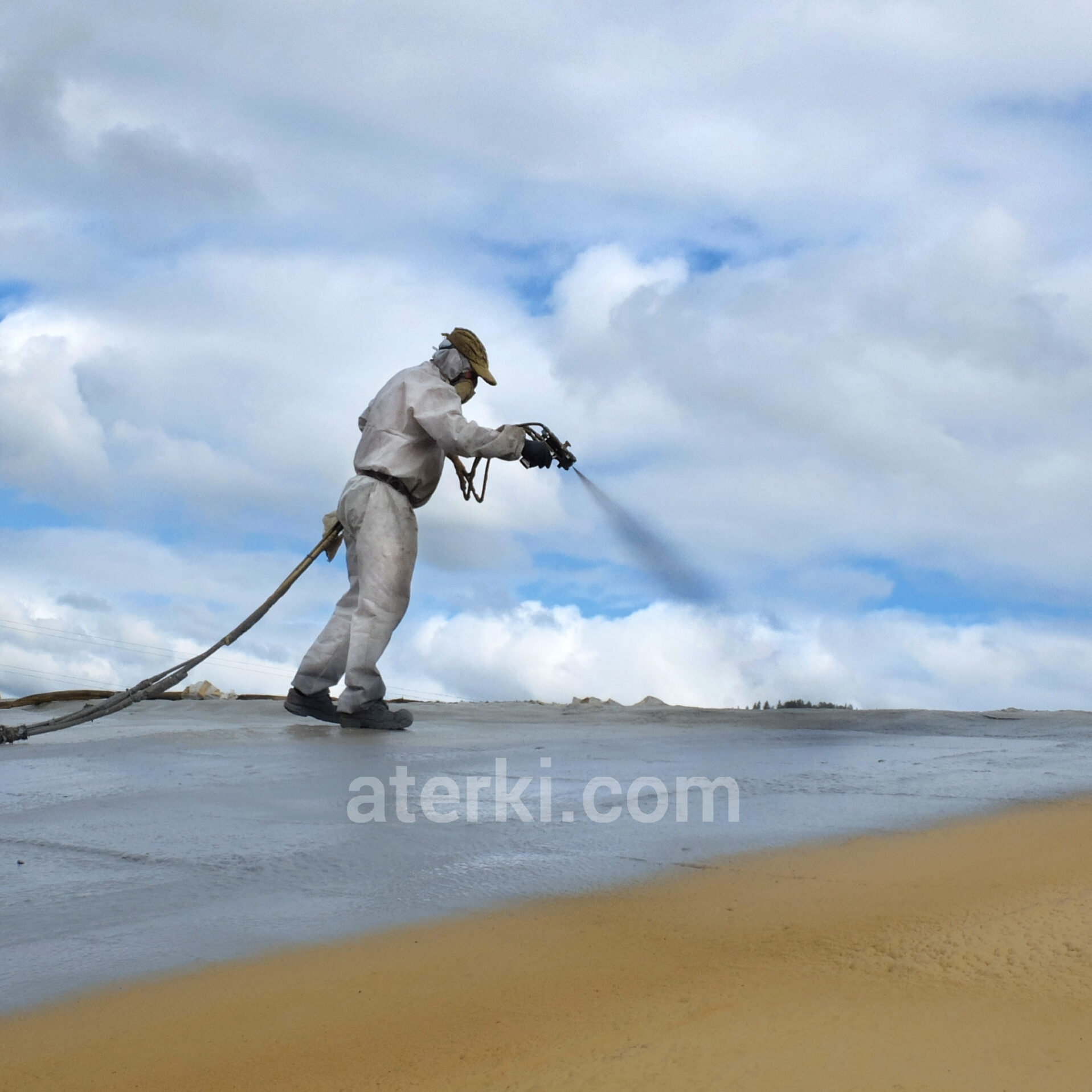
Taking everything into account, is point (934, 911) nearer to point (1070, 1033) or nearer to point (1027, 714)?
point (1070, 1033)

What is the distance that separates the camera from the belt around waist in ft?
20.1

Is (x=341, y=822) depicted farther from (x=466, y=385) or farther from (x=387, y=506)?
(x=466, y=385)

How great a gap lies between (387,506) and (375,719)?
3.78ft

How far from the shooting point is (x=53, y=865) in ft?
8.80

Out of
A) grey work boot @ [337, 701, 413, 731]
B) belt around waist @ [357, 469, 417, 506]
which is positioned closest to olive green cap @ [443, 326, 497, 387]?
belt around waist @ [357, 469, 417, 506]

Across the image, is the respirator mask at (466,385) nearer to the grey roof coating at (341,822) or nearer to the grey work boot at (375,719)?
the grey work boot at (375,719)

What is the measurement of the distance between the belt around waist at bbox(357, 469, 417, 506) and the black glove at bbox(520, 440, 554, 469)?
2.22 ft

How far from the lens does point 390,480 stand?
613 centimetres

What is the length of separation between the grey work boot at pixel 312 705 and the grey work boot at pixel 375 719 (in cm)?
40

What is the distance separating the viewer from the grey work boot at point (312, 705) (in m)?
6.54

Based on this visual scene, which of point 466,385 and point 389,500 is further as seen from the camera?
point 466,385

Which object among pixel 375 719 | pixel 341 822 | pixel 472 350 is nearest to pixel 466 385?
→ pixel 472 350

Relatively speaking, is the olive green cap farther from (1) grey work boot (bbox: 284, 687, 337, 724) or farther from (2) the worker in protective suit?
(1) grey work boot (bbox: 284, 687, 337, 724)

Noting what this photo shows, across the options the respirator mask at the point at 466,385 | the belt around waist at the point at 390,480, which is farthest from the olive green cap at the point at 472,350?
the belt around waist at the point at 390,480
